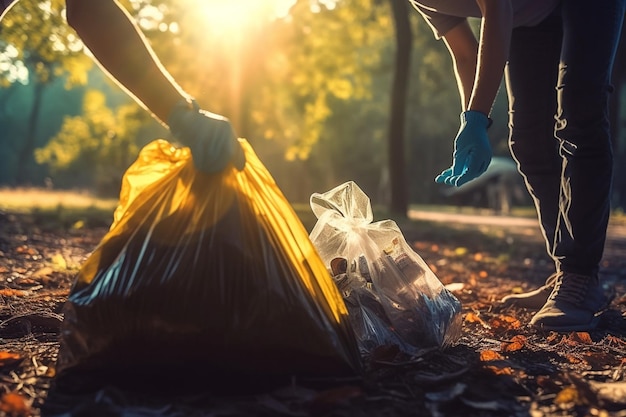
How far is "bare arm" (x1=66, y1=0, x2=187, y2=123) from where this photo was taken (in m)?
1.72

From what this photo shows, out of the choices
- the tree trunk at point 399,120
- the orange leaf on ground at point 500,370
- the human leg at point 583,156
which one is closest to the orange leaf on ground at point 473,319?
the human leg at point 583,156

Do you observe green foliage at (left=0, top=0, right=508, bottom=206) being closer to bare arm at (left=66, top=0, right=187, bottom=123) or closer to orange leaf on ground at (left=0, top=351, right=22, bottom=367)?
bare arm at (left=66, top=0, right=187, bottom=123)

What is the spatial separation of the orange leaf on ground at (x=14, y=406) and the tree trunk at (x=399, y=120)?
10604 mm

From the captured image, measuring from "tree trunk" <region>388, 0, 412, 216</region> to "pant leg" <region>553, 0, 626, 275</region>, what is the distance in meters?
9.20

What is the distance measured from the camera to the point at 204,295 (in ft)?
5.08

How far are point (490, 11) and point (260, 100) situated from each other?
1592 centimetres

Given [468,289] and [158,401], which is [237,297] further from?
[468,289]

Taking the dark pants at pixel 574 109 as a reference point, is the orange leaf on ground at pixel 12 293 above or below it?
below

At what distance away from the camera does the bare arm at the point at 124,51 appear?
1.72m

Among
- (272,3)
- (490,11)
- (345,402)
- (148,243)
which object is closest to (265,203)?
(148,243)

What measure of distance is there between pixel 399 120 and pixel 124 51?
10469mm

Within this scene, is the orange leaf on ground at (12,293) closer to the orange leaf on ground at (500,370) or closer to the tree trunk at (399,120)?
the orange leaf on ground at (500,370)

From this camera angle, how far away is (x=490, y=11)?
200cm

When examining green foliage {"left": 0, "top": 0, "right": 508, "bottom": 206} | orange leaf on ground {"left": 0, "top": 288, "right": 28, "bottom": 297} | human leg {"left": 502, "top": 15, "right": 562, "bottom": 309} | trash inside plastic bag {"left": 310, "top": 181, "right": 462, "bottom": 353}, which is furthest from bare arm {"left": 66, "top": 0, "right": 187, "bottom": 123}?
green foliage {"left": 0, "top": 0, "right": 508, "bottom": 206}
